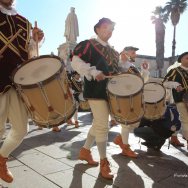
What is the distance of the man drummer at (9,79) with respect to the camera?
3143mm

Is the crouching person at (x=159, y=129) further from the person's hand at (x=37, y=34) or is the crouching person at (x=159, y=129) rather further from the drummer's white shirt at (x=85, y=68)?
the person's hand at (x=37, y=34)

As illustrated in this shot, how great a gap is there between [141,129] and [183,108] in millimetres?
846

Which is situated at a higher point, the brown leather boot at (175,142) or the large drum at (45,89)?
the large drum at (45,89)

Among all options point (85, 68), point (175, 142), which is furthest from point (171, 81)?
point (85, 68)

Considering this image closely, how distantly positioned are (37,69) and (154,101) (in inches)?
A: 115

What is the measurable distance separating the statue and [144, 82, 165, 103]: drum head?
60.1 feet

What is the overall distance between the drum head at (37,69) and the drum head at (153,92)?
2.84m

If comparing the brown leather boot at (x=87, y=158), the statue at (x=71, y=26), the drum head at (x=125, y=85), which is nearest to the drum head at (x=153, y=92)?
the drum head at (x=125, y=85)

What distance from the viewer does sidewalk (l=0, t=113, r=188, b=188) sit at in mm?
3572

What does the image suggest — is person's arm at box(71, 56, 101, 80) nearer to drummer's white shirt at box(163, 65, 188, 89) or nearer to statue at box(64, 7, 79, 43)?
drummer's white shirt at box(163, 65, 188, 89)

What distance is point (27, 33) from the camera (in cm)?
Answer: 338

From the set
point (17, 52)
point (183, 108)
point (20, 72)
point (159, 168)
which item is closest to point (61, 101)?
point (20, 72)

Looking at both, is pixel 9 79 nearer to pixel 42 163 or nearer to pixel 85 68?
pixel 85 68

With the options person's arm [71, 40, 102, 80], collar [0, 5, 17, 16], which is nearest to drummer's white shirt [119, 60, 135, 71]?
person's arm [71, 40, 102, 80]
